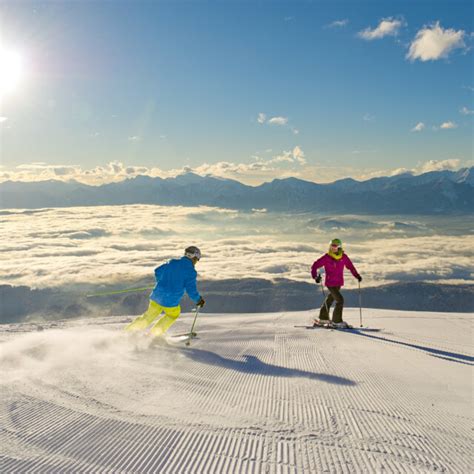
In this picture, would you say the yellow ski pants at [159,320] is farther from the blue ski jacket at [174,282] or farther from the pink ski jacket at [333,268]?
the pink ski jacket at [333,268]

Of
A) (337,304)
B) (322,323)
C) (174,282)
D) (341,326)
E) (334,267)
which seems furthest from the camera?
(322,323)

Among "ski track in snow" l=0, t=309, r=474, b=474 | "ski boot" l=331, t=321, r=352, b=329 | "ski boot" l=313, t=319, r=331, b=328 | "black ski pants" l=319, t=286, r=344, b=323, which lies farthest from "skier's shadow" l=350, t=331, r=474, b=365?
"ski boot" l=313, t=319, r=331, b=328

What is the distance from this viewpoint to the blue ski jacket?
7562 mm

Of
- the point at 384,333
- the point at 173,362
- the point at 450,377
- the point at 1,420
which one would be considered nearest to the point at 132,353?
the point at 173,362

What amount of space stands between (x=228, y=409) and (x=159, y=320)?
423 cm

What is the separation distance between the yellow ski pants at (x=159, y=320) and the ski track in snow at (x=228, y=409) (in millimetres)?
669

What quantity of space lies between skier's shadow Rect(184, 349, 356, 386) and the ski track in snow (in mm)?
25

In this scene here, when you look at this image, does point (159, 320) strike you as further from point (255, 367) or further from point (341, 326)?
point (341, 326)

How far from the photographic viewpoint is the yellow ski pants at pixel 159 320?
24.6ft

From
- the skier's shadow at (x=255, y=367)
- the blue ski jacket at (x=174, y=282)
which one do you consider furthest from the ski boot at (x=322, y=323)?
the skier's shadow at (x=255, y=367)

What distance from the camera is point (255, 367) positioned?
5.42m

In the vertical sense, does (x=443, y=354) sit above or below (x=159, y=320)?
below

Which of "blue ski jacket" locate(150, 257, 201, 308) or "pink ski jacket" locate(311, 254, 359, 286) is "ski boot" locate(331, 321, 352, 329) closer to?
"pink ski jacket" locate(311, 254, 359, 286)


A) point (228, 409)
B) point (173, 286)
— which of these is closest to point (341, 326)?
point (173, 286)
